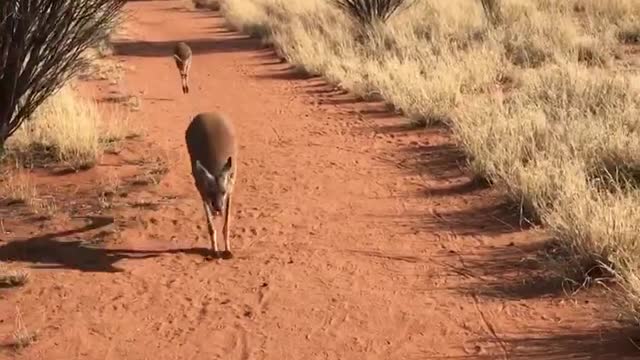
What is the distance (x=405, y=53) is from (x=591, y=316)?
1119 centimetres

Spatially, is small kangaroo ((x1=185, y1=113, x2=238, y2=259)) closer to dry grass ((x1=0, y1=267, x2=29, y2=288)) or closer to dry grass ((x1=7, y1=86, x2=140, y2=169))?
dry grass ((x1=0, y1=267, x2=29, y2=288))

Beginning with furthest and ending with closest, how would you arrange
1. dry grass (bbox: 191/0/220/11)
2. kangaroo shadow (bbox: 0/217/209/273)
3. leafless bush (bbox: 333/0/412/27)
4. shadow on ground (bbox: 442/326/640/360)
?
1. dry grass (bbox: 191/0/220/11)
2. leafless bush (bbox: 333/0/412/27)
3. kangaroo shadow (bbox: 0/217/209/273)
4. shadow on ground (bbox: 442/326/640/360)

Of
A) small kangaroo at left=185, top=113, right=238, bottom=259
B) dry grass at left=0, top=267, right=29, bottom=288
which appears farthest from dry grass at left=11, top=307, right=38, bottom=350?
small kangaroo at left=185, top=113, right=238, bottom=259

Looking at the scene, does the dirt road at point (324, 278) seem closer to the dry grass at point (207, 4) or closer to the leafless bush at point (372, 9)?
the leafless bush at point (372, 9)

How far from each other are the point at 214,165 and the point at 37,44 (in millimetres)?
2832

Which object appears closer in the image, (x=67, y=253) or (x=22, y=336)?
(x=22, y=336)

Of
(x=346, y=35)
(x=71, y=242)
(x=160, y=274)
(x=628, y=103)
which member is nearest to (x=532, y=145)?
(x=628, y=103)

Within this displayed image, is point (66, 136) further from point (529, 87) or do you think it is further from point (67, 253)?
point (529, 87)

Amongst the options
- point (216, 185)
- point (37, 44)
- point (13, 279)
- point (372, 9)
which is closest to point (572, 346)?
point (216, 185)

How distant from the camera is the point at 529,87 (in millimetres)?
12227

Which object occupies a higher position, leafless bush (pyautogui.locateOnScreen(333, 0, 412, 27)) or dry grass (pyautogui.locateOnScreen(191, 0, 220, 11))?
dry grass (pyautogui.locateOnScreen(191, 0, 220, 11))

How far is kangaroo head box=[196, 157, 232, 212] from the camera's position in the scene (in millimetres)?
6414

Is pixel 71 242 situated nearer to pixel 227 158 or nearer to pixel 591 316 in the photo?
pixel 227 158

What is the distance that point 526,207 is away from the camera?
A: 720 centimetres
